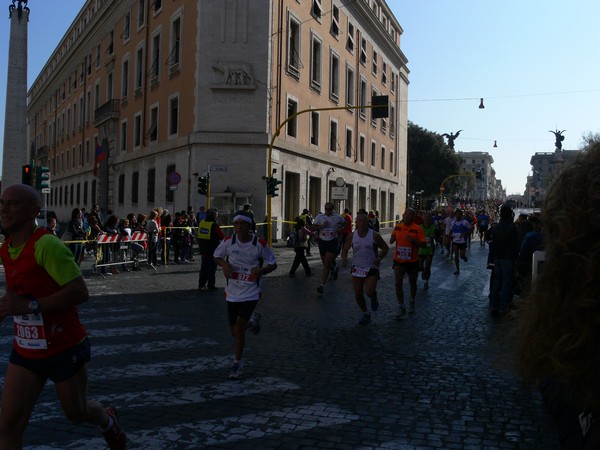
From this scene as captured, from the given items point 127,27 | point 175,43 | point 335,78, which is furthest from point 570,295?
point 127,27

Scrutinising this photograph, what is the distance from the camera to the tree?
63.5m

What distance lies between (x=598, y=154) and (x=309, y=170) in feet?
97.0

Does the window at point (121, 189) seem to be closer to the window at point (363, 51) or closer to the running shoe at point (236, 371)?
the window at point (363, 51)

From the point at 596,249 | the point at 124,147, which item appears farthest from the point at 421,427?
the point at 124,147

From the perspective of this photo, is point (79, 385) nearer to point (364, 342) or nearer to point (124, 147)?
point (364, 342)

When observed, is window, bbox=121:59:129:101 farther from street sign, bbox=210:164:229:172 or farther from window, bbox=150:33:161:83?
street sign, bbox=210:164:229:172

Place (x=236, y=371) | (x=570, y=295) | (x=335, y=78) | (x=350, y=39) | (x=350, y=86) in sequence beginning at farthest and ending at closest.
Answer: (x=350, y=86) < (x=350, y=39) < (x=335, y=78) < (x=236, y=371) < (x=570, y=295)

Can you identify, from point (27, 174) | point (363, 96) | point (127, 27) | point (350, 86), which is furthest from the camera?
point (363, 96)

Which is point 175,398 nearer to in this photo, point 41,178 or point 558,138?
point 41,178

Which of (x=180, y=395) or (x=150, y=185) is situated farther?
(x=150, y=185)

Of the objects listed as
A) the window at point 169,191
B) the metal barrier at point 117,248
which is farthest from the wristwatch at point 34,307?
the window at point 169,191

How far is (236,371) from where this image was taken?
563cm

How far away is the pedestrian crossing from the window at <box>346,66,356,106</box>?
31861 mm

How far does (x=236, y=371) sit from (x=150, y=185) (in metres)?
27.6
